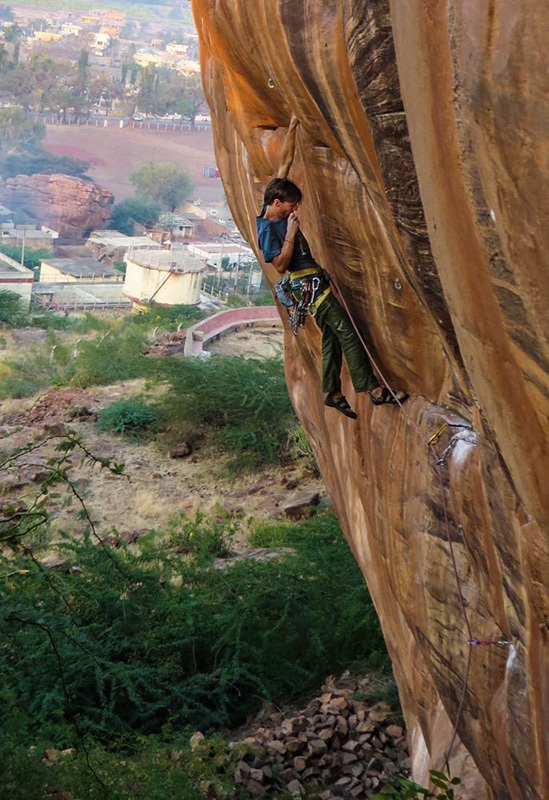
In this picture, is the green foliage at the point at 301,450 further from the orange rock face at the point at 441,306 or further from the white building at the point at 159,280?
the white building at the point at 159,280

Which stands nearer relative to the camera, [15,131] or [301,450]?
[301,450]

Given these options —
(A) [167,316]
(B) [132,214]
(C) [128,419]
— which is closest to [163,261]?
(A) [167,316]

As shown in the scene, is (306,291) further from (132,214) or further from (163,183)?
(163,183)

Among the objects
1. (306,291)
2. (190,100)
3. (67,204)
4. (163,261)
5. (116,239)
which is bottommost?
(116,239)

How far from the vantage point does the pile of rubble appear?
19.5ft

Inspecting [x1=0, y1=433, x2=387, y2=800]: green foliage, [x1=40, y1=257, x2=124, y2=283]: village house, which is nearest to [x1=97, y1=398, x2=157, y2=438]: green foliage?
[x1=0, y1=433, x2=387, y2=800]: green foliage

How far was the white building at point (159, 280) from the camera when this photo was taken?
114 ft

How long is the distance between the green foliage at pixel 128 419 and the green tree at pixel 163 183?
178ft

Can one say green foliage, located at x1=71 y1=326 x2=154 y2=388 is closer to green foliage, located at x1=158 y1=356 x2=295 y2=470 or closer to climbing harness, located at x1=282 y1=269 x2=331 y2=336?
green foliage, located at x1=158 y1=356 x2=295 y2=470

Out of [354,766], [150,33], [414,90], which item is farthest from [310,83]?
[150,33]

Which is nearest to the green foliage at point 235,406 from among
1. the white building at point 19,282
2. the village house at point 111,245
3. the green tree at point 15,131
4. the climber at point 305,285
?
the climber at point 305,285

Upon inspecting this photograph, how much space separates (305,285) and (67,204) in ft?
194

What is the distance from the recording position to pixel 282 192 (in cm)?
422

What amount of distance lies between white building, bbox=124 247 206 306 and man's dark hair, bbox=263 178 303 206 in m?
30.3
